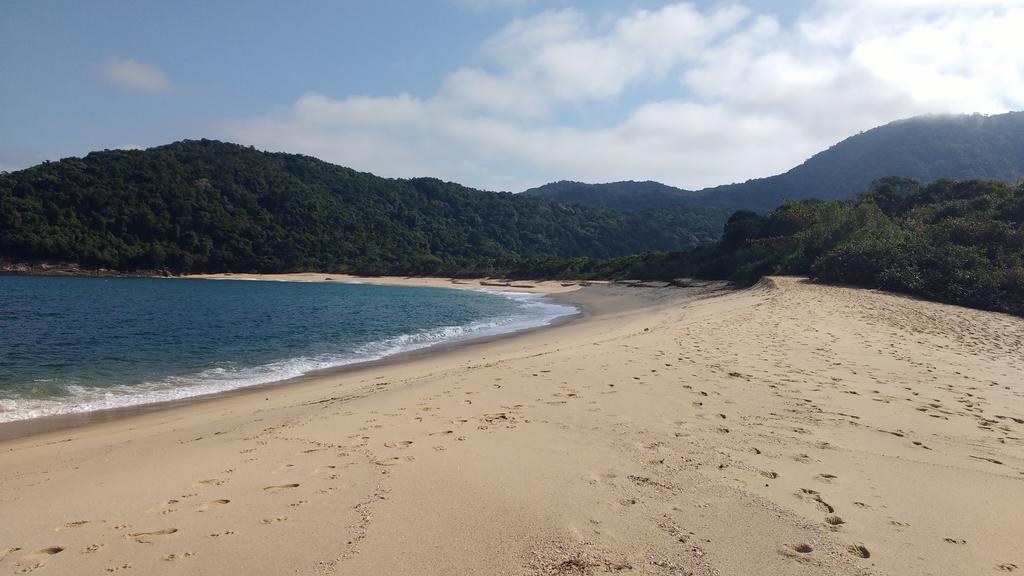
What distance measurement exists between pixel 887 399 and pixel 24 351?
1856 cm

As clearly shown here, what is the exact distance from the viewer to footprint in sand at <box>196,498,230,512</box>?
150 inches

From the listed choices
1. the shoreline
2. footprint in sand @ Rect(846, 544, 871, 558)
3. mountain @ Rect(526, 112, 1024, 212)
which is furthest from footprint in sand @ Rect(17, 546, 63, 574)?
mountain @ Rect(526, 112, 1024, 212)

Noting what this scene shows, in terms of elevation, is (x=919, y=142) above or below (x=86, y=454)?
above

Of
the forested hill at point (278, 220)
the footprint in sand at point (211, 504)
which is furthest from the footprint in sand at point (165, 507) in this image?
the forested hill at point (278, 220)

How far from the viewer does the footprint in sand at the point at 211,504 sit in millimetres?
3816

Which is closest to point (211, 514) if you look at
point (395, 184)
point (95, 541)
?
point (95, 541)

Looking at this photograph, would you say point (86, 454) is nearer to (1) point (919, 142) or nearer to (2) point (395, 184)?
(2) point (395, 184)

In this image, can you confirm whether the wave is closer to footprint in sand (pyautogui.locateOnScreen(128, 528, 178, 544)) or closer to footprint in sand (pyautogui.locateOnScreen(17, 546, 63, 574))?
footprint in sand (pyautogui.locateOnScreen(17, 546, 63, 574))

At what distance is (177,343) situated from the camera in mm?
15555

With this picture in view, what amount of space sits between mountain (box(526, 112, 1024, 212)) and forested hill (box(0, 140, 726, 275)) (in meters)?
26.7

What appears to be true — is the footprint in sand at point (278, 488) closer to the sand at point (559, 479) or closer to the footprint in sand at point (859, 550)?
the sand at point (559, 479)

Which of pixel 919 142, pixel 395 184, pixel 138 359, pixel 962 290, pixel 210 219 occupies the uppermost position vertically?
pixel 919 142

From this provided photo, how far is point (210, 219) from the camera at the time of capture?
81.0 meters

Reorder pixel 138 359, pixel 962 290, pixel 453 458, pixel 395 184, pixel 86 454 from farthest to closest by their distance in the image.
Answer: pixel 395 184 < pixel 962 290 < pixel 138 359 < pixel 86 454 < pixel 453 458
